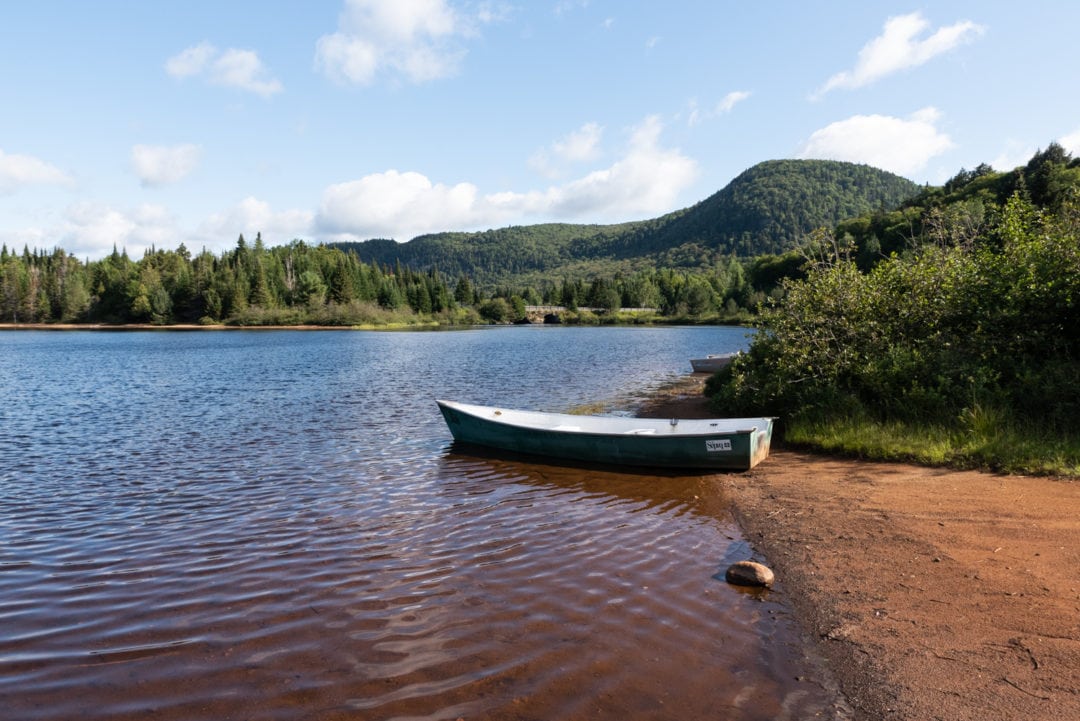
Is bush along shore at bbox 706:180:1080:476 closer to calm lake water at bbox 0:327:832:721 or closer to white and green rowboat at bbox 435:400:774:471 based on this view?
white and green rowboat at bbox 435:400:774:471

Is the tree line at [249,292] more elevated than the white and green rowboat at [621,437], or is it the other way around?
the tree line at [249,292]

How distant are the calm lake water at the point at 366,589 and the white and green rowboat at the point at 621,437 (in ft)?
1.61

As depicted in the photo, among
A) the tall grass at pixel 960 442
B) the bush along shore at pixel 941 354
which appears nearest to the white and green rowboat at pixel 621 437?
the tall grass at pixel 960 442

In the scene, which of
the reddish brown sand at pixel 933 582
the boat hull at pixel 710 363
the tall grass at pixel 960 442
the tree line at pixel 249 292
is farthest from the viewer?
the tree line at pixel 249 292

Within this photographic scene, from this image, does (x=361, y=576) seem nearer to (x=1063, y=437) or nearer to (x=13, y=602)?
(x=13, y=602)

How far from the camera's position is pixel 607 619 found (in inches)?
295

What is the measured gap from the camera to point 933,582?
7.83 m

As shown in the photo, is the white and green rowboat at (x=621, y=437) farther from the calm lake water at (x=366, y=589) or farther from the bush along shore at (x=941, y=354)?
the bush along shore at (x=941, y=354)

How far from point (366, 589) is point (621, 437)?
25.0ft

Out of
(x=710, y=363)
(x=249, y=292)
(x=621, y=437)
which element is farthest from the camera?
(x=249, y=292)

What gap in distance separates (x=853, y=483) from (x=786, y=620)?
19.5ft

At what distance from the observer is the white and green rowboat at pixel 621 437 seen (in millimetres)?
13977

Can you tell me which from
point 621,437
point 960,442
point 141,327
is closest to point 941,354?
point 960,442

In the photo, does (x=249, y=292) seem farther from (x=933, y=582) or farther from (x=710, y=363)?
(x=933, y=582)
